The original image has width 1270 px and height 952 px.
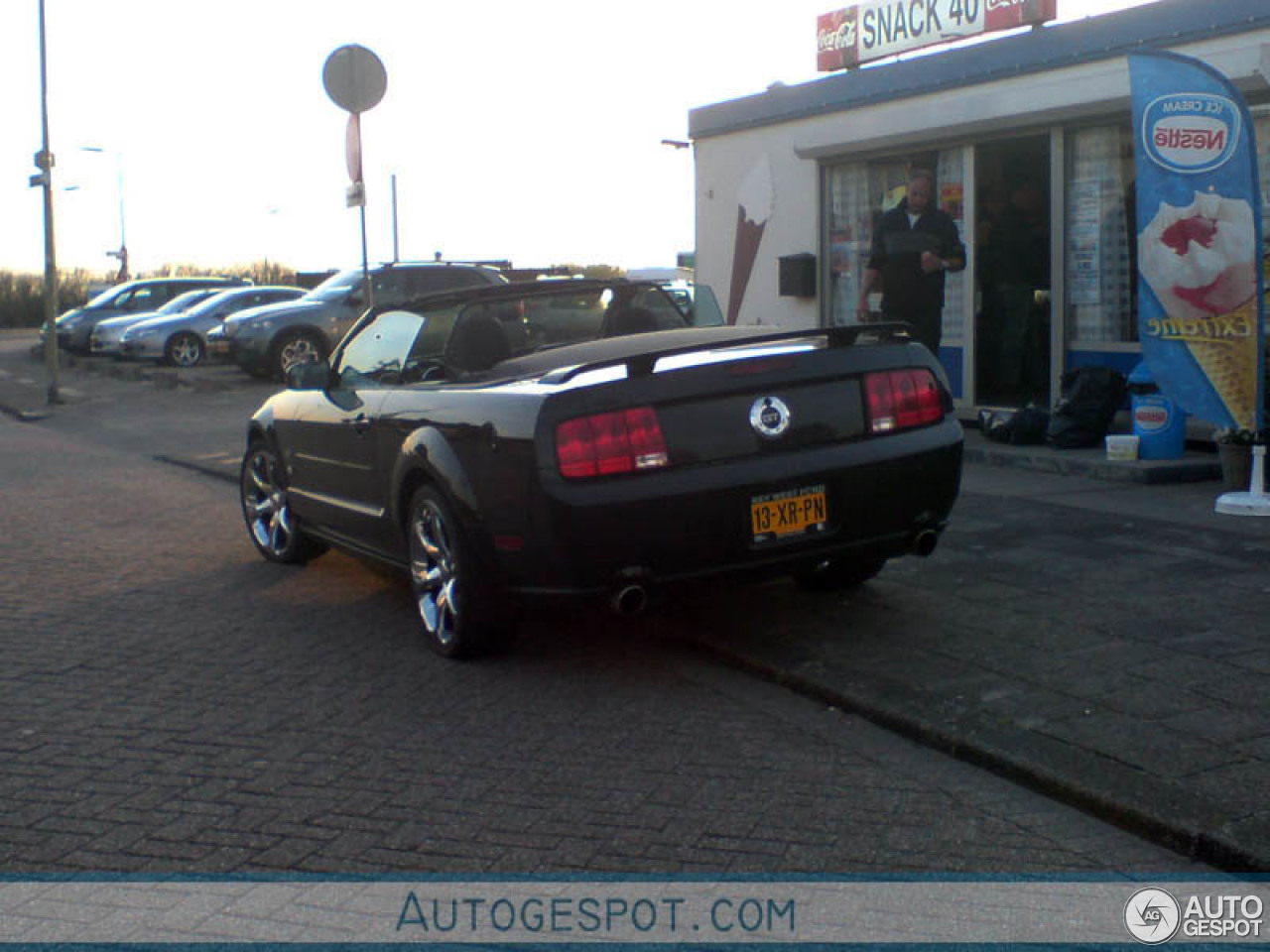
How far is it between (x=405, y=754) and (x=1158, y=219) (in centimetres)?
590

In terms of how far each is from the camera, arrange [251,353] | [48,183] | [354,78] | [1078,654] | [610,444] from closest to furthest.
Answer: [610,444]
[1078,654]
[354,78]
[48,183]
[251,353]

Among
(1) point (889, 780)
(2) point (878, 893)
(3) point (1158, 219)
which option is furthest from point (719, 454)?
(3) point (1158, 219)

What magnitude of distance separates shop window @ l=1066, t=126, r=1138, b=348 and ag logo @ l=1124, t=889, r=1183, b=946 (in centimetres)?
822

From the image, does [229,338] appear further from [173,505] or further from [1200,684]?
[1200,684]

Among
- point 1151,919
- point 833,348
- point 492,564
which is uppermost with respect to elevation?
point 833,348

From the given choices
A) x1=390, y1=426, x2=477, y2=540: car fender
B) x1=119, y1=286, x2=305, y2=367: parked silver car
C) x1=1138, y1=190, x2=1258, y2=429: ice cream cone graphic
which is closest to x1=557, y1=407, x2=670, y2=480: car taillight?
x1=390, y1=426, x2=477, y2=540: car fender

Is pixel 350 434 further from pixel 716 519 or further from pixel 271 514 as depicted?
pixel 716 519

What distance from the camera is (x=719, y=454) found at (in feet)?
17.9

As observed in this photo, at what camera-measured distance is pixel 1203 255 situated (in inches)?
340

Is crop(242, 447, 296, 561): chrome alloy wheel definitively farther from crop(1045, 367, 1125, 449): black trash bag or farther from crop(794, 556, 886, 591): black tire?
crop(1045, 367, 1125, 449): black trash bag

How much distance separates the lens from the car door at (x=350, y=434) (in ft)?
21.9

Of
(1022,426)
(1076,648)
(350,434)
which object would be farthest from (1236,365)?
(350,434)

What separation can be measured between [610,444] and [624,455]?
0.20 feet

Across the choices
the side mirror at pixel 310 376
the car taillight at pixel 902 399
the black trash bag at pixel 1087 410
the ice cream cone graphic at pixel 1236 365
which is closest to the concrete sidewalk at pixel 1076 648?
the ice cream cone graphic at pixel 1236 365
